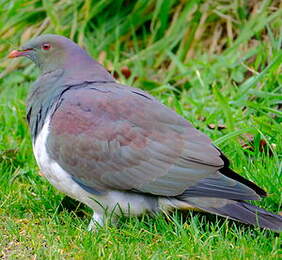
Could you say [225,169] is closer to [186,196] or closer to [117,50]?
[186,196]

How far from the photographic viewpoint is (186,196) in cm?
372

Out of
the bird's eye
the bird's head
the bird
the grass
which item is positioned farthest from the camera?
the bird's eye

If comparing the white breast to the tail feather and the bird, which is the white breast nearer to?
the bird

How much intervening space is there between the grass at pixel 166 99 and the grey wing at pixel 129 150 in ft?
0.67

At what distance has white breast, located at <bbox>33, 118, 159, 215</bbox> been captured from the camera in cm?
379

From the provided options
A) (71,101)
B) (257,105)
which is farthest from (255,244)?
(257,105)

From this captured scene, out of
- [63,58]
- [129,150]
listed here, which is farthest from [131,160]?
[63,58]

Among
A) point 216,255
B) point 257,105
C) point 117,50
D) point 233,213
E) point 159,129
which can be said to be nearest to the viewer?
point 216,255

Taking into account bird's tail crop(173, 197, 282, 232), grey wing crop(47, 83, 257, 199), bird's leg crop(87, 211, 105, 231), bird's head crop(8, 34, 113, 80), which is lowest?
bird's leg crop(87, 211, 105, 231)

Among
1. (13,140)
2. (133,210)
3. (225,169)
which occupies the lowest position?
(13,140)

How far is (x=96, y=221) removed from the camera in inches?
151

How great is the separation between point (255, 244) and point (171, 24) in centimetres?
359

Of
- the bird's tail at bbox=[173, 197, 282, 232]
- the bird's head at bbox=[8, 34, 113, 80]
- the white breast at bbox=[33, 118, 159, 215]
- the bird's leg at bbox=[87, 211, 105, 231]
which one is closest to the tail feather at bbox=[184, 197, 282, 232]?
the bird's tail at bbox=[173, 197, 282, 232]

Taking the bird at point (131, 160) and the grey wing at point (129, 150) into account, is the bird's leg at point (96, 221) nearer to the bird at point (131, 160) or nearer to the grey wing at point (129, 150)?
the bird at point (131, 160)
